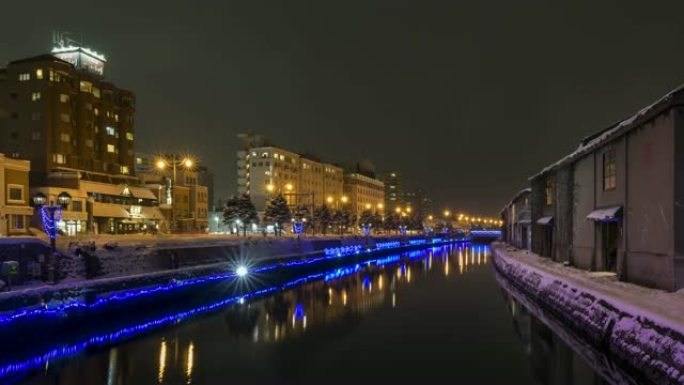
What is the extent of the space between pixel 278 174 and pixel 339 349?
402ft

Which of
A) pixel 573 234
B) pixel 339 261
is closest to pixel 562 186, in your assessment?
pixel 573 234

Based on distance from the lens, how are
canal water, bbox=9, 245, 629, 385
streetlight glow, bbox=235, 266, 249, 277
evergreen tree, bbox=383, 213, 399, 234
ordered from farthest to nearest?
evergreen tree, bbox=383, 213, 399, 234, streetlight glow, bbox=235, 266, 249, 277, canal water, bbox=9, 245, 629, 385

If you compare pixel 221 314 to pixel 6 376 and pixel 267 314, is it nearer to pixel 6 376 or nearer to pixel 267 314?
pixel 267 314

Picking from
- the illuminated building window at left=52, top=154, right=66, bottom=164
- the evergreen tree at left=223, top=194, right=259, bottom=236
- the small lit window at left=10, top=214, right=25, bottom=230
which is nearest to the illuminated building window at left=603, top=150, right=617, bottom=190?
the evergreen tree at left=223, top=194, right=259, bottom=236

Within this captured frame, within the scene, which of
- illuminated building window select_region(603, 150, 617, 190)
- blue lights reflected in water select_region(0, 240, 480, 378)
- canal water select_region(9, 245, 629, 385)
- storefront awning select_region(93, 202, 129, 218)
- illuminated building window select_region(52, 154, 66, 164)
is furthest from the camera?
illuminated building window select_region(52, 154, 66, 164)

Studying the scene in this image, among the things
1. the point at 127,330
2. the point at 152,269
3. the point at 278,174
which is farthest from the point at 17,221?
the point at 278,174

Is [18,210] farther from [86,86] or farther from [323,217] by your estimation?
[323,217]

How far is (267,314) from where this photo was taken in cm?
3002

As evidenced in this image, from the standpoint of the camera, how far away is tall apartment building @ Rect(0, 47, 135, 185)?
246 ft

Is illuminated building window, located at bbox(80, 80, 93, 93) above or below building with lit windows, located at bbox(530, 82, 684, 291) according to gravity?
above

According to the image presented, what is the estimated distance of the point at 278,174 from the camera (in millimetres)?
142375

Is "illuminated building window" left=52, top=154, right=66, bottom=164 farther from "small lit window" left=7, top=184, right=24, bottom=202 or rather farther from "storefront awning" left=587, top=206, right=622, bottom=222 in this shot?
"storefront awning" left=587, top=206, right=622, bottom=222

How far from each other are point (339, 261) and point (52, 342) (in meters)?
45.3

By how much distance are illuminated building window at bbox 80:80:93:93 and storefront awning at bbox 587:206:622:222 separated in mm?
76450
